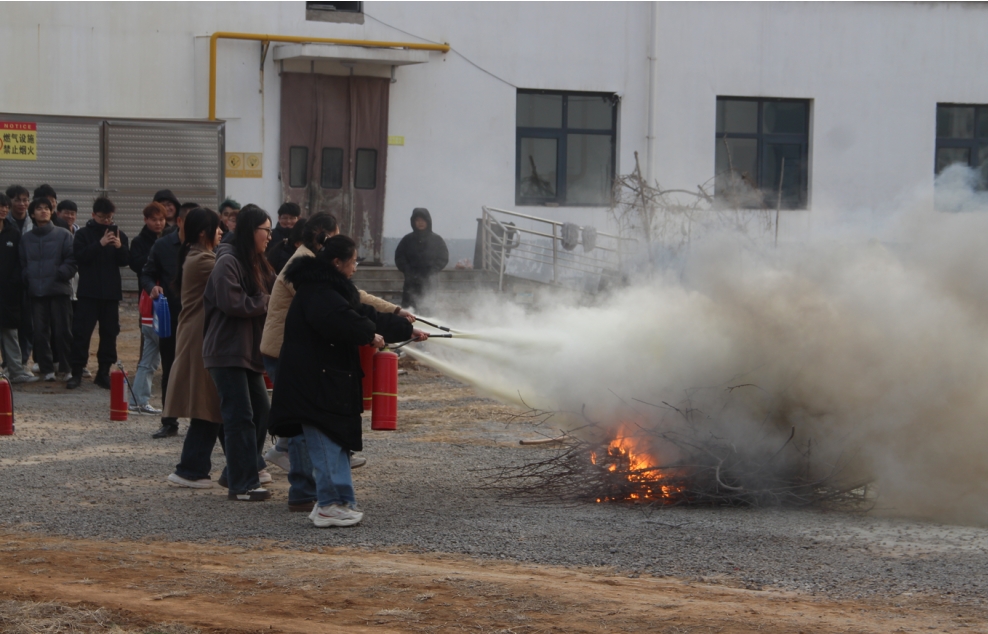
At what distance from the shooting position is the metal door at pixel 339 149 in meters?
18.2

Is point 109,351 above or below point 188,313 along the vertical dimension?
below

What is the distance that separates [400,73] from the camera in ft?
60.7

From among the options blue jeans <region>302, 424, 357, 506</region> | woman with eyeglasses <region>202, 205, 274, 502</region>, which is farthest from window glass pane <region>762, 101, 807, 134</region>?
blue jeans <region>302, 424, 357, 506</region>

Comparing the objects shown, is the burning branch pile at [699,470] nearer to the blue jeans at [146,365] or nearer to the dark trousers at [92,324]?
the blue jeans at [146,365]

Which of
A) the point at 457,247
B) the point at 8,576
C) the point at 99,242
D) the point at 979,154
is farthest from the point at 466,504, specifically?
the point at 979,154

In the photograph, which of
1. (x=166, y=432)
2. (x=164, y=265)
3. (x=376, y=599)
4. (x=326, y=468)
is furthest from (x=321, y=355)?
(x=164, y=265)

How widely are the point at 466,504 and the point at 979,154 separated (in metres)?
16.7

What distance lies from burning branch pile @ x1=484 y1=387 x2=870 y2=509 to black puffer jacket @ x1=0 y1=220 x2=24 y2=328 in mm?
7896

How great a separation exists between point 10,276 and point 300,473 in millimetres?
7194

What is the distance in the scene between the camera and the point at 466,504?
24.5ft

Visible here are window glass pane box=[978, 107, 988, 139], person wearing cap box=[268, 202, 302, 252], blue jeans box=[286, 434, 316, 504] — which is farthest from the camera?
window glass pane box=[978, 107, 988, 139]

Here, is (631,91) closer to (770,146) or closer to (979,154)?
(770,146)

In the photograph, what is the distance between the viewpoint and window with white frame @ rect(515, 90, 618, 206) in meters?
19.4

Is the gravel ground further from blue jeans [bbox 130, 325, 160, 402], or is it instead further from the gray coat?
the gray coat
